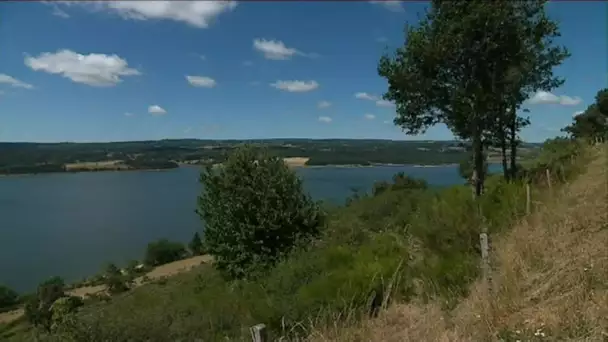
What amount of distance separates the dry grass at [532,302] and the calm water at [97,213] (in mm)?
25211

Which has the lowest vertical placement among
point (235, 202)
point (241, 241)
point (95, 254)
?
point (95, 254)

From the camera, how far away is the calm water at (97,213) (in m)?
64.0

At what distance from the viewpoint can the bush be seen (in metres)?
69.8

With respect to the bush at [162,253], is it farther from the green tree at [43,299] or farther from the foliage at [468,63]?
the foliage at [468,63]

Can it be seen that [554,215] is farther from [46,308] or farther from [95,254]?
[95,254]

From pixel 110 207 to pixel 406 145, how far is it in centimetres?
7536

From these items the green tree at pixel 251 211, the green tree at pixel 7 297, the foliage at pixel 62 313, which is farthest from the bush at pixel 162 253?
the green tree at pixel 251 211

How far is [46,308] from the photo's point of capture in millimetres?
45406

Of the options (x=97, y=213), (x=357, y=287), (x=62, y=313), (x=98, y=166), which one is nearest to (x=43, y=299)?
(x=62, y=313)

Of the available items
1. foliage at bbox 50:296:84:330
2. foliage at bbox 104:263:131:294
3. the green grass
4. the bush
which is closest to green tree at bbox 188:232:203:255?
the bush

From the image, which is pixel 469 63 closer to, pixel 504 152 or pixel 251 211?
pixel 504 152

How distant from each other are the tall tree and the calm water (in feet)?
45.4

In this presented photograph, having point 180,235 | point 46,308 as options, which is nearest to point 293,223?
point 46,308

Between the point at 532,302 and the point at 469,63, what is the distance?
1363 centimetres
